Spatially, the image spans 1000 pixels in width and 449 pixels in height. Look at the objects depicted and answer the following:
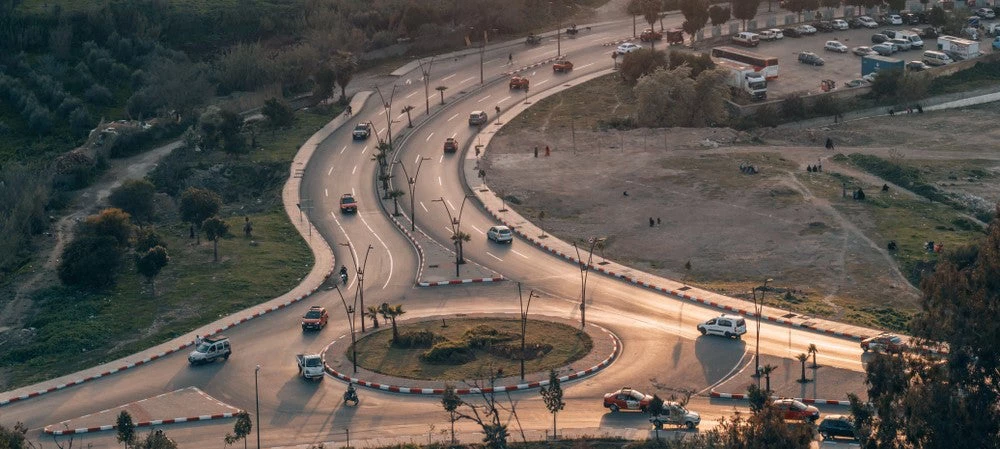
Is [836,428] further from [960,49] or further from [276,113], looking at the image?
[960,49]

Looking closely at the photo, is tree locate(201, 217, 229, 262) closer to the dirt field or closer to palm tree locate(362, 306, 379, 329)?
palm tree locate(362, 306, 379, 329)

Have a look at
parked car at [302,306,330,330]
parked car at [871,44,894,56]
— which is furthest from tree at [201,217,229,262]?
parked car at [871,44,894,56]

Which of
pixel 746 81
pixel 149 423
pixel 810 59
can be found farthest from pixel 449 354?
pixel 810 59

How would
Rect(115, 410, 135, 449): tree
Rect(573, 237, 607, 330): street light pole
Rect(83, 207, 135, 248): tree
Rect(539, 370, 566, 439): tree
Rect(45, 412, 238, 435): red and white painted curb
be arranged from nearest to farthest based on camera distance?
Rect(115, 410, 135, 449): tree, Rect(539, 370, 566, 439): tree, Rect(45, 412, 238, 435): red and white painted curb, Rect(573, 237, 607, 330): street light pole, Rect(83, 207, 135, 248): tree

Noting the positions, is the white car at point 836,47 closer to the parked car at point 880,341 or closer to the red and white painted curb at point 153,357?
the red and white painted curb at point 153,357

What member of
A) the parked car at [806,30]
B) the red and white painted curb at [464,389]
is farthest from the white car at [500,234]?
the parked car at [806,30]
